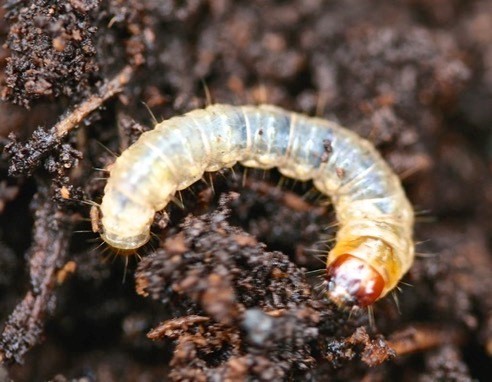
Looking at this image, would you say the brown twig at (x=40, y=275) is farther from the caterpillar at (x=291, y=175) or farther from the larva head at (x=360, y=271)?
the larva head at (x=360, y=271)

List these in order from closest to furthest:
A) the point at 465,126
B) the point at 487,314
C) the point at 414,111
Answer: the point at 487,314, the point at 414,111, the point at 465,126

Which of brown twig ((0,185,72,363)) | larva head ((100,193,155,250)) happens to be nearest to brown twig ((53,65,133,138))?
brown twig ((0,185,72,363))

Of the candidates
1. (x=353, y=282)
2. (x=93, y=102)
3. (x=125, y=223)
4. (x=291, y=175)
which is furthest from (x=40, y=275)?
(x=353, y=282)

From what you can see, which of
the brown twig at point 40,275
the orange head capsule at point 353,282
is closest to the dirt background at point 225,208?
the brown twig at point 40,275

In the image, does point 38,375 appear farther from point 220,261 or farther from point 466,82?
point 466,82

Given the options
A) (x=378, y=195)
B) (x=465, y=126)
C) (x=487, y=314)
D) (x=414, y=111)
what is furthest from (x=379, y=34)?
(x=487, y=314)

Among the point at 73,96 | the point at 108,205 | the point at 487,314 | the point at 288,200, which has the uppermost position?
the point at 73,96

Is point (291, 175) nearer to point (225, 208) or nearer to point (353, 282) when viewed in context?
point (225, 208)
